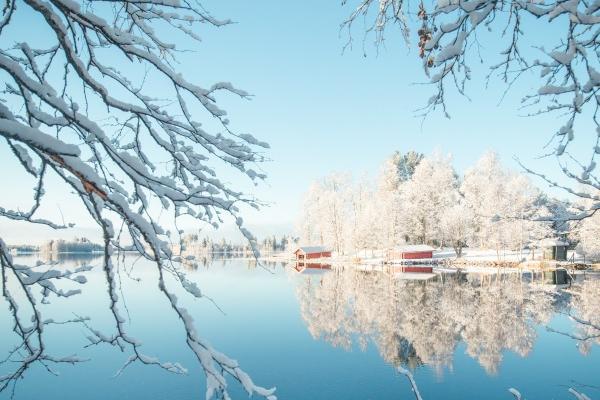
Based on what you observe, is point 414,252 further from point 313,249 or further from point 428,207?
point 313,249

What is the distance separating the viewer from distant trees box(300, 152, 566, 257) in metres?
43.1

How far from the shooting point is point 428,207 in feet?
163

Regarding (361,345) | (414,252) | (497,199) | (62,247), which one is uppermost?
(497,199)

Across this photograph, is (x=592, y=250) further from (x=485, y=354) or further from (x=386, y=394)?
(x=386, y=394)

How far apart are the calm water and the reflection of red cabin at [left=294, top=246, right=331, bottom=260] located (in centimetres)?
3574

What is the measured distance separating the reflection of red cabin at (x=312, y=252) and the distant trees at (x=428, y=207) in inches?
68.4

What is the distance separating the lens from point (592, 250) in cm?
3572

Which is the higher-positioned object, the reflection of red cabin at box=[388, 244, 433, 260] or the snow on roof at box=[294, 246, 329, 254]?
the reflection of red cabin at box=[388, 244, 433, 260]

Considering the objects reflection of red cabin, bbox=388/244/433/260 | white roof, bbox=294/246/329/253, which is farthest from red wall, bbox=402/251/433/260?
white roof, bbox=294/246/329/253

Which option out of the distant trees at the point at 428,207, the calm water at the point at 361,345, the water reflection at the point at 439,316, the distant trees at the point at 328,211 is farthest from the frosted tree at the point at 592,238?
the distant trees at the point at 328,211

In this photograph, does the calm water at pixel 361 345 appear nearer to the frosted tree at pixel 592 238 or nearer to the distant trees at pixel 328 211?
the frosted tree at pixel 592 238

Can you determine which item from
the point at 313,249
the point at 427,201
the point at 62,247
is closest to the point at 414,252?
the point at 427,201

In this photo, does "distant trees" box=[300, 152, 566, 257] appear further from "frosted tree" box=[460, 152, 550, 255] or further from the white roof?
the white roof

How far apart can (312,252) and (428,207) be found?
753 inches
